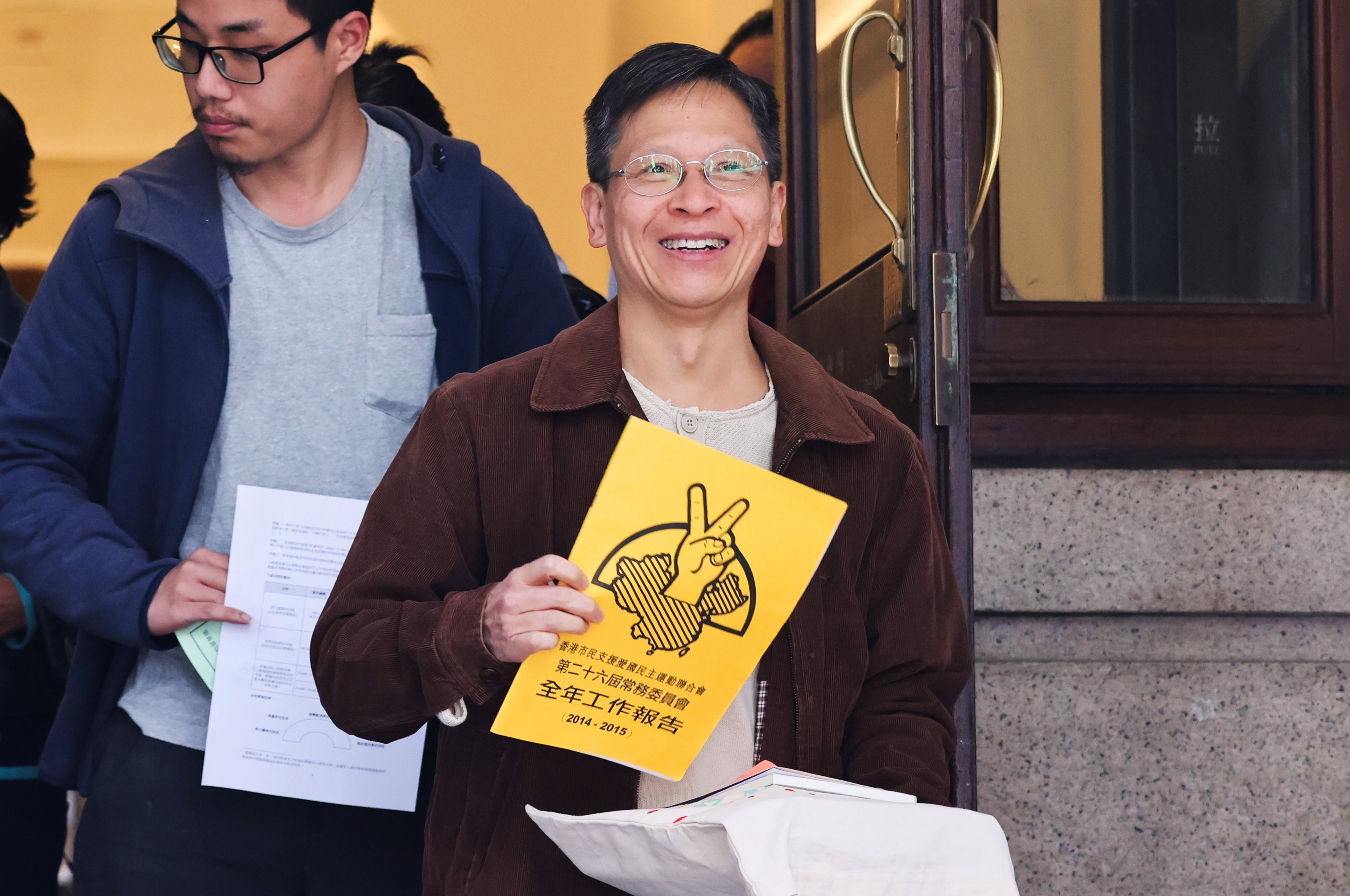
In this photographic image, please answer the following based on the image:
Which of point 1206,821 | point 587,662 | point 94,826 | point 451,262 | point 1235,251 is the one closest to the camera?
point 587,662

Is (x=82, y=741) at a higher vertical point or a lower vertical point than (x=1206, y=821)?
higher

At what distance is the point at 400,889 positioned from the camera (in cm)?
204

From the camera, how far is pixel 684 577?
1.38m

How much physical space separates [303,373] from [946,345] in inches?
40.8

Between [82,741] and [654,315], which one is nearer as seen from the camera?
[654,315]

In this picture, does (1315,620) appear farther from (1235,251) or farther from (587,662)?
(587,662)

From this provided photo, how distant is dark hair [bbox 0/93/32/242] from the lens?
9.61ft

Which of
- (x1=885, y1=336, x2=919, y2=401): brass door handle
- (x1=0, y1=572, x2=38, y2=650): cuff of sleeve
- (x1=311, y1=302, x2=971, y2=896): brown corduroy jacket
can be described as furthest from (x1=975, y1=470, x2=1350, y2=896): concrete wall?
(x1=0, y1=572, x2=38, y2=650): cuff of sleeve

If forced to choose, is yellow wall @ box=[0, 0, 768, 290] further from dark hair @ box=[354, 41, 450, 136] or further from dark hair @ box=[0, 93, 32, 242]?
dark hair @ box=[0, 93, 32, 242]

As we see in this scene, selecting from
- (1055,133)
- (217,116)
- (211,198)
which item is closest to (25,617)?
(211,198)

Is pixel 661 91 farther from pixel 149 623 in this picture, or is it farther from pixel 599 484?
pixel 149 623

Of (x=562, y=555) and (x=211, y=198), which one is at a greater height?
(x=211, y=198)

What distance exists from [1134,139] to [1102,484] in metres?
0.84

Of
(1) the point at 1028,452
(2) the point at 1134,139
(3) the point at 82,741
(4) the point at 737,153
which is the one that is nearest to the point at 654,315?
(4) the point at 737,153
